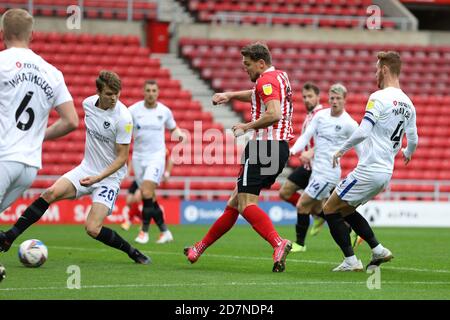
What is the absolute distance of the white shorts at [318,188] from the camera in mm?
13531

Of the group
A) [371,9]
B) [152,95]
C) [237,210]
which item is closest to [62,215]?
[152,95]

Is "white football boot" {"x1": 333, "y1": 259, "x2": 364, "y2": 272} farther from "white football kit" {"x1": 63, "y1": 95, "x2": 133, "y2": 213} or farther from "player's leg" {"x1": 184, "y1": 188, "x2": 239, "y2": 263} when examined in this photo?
"white football kit" {"x1": 63, "y1": 95, "x2": 133, "y2": 213}

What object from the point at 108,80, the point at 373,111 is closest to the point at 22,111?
the point at 108,80

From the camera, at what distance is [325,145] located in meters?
13.8

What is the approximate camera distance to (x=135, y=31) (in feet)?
89.5

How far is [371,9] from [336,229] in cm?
2023

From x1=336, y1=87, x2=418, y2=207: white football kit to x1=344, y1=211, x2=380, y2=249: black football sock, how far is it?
0.67 feet

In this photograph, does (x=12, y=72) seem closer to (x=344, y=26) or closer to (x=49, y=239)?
(x=49, y=239)

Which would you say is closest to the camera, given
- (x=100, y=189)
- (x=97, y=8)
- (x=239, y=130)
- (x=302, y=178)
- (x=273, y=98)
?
(x=239, y=130)

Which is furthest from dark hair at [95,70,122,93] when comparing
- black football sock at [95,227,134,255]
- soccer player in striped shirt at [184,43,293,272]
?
black football sock at [95,227,134,255]

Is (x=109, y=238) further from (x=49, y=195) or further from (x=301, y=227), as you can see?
(x=301, y=227)

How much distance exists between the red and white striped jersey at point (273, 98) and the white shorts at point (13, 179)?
2.97m

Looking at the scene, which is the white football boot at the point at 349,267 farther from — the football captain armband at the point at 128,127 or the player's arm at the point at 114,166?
the football captain armband at the point at 128,127

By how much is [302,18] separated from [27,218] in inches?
800
